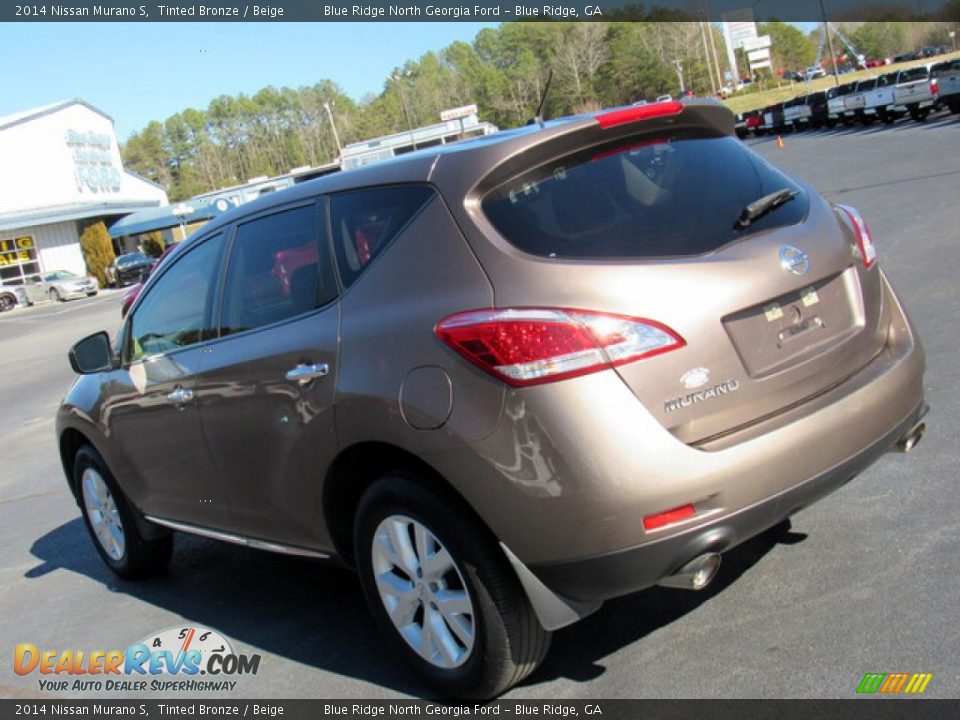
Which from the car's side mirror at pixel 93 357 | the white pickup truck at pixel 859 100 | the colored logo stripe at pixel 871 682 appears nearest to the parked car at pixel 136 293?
the car's side mirror at pixel 93 357

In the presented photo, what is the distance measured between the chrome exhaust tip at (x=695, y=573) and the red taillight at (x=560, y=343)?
0.65 metres

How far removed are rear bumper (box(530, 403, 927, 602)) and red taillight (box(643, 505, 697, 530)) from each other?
4 centimetres

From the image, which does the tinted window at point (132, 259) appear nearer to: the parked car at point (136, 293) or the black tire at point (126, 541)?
the parked car at point (136, 293)

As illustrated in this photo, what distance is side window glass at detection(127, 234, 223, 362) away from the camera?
4.39 metres

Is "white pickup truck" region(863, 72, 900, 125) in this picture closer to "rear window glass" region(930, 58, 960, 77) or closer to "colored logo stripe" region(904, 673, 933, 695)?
"rear window glass" region(930, 58, 960, 77)

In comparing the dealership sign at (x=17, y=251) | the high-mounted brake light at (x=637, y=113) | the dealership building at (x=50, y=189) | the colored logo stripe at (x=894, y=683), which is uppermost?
the dealership building at (x=50, y=189)

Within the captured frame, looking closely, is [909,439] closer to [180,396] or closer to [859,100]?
[180,396]

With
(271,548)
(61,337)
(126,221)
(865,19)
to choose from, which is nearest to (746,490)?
(271,548)

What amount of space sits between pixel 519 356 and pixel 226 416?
1.65 metres

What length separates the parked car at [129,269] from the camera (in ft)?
157

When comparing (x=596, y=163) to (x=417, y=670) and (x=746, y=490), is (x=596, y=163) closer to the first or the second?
(x=746, y=490)


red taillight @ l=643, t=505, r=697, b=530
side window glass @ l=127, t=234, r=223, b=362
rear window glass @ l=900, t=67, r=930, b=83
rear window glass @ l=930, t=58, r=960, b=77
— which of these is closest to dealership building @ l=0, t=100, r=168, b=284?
rear window glass @ l=900, t=67, r=930, b=83

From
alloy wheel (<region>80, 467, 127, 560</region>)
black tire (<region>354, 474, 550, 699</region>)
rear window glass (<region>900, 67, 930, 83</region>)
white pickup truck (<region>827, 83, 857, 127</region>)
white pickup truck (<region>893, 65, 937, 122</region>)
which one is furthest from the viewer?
white pickup truck (<region>827, 83, 857, 127</region>)

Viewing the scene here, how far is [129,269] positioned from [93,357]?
150ft
